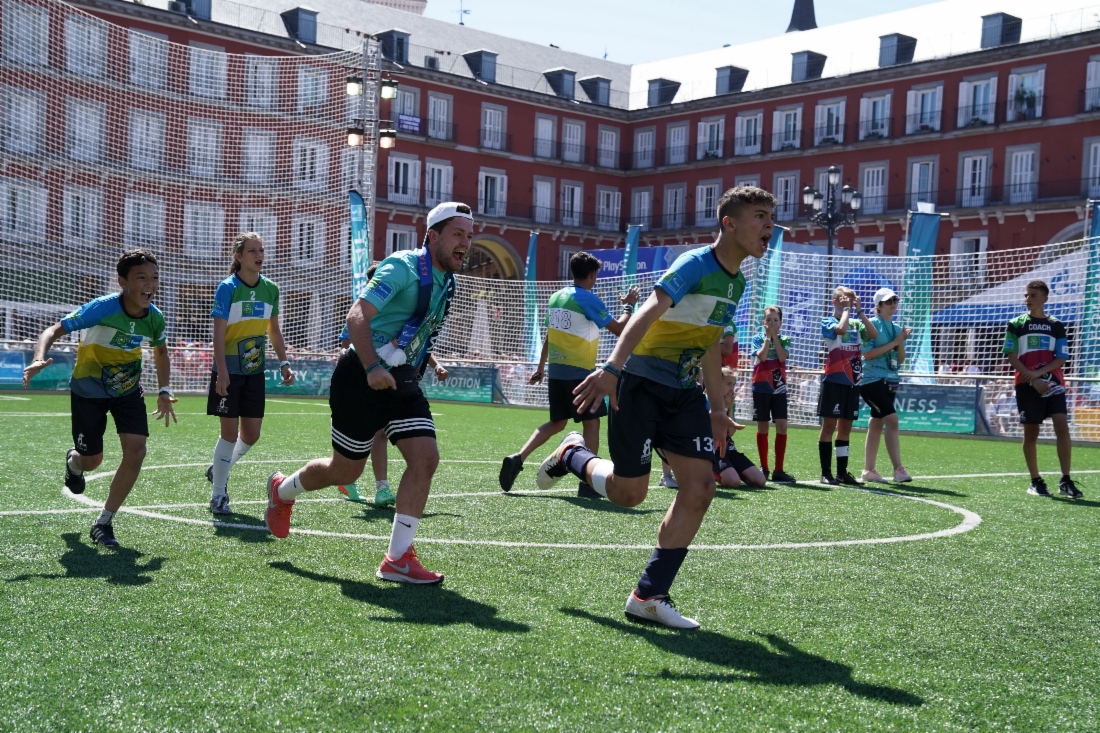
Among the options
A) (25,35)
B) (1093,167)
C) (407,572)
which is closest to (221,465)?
(407,572)

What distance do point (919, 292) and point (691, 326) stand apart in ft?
63.2

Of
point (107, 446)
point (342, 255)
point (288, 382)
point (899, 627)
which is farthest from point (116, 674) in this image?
point (342, 255)

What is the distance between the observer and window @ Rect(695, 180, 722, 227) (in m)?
59.6

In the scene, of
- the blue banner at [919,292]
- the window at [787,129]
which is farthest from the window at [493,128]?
the blue banner at [919,292]

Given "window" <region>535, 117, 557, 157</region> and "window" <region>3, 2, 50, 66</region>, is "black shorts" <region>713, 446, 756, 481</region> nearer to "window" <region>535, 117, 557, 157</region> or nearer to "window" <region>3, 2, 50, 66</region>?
"window" <region>3, 2, 50, 66</region>

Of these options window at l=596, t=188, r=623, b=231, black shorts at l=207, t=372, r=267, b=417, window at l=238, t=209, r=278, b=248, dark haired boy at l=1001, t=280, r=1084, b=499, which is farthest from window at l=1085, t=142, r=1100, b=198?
black shorts at l=207, t=372, r=267, b=417

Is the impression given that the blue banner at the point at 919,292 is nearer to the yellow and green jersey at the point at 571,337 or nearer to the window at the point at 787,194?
the yellow and green jersey at the point at 571,337

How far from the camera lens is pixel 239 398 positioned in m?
8.72

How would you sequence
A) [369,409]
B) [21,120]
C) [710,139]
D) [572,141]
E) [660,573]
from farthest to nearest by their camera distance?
[572,141] < [710,139] < [21,120] < [369,409] < [660,573]

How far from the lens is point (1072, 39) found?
47.4 m

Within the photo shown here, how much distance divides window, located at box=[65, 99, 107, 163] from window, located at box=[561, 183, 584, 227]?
35352mm

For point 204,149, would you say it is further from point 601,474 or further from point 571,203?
point 601,474

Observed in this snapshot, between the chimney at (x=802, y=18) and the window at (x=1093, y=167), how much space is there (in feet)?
88.2

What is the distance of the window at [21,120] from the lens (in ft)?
71.7
